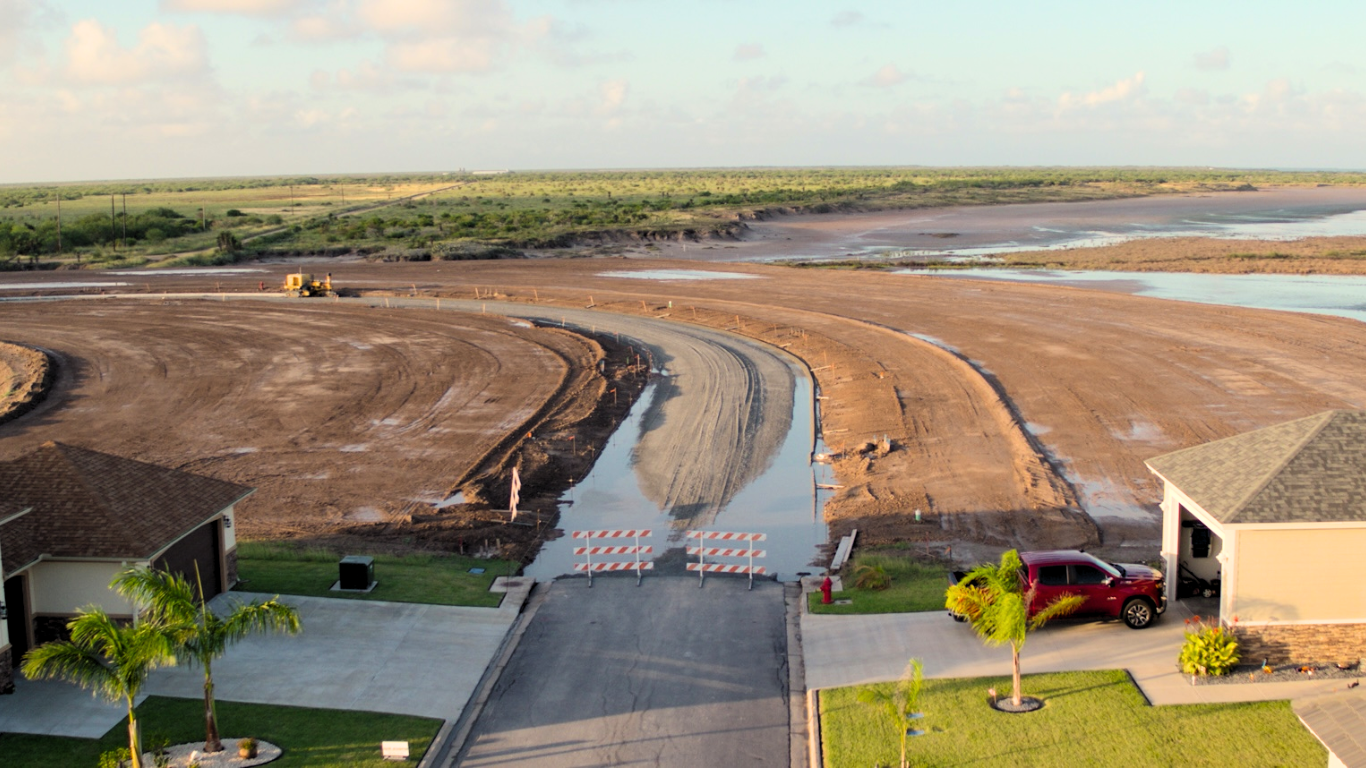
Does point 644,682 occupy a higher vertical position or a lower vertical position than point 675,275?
Result: lower

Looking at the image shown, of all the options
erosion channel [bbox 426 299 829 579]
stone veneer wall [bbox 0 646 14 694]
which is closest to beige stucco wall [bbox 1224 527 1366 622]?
erosion channel [bbox 426 299 829 579]

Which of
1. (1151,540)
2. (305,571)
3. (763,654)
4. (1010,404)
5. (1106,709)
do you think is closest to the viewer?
(1106,709)

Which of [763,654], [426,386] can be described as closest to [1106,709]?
[763,654]

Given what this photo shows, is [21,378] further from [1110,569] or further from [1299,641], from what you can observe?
[1299,641]

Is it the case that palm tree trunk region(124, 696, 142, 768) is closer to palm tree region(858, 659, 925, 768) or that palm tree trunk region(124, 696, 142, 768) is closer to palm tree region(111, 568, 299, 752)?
palm tree region(111, 568, 299, 752)

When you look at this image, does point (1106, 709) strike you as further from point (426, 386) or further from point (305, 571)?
point (426, 386)

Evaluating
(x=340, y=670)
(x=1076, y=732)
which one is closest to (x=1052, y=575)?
(x=1076, y=732)
